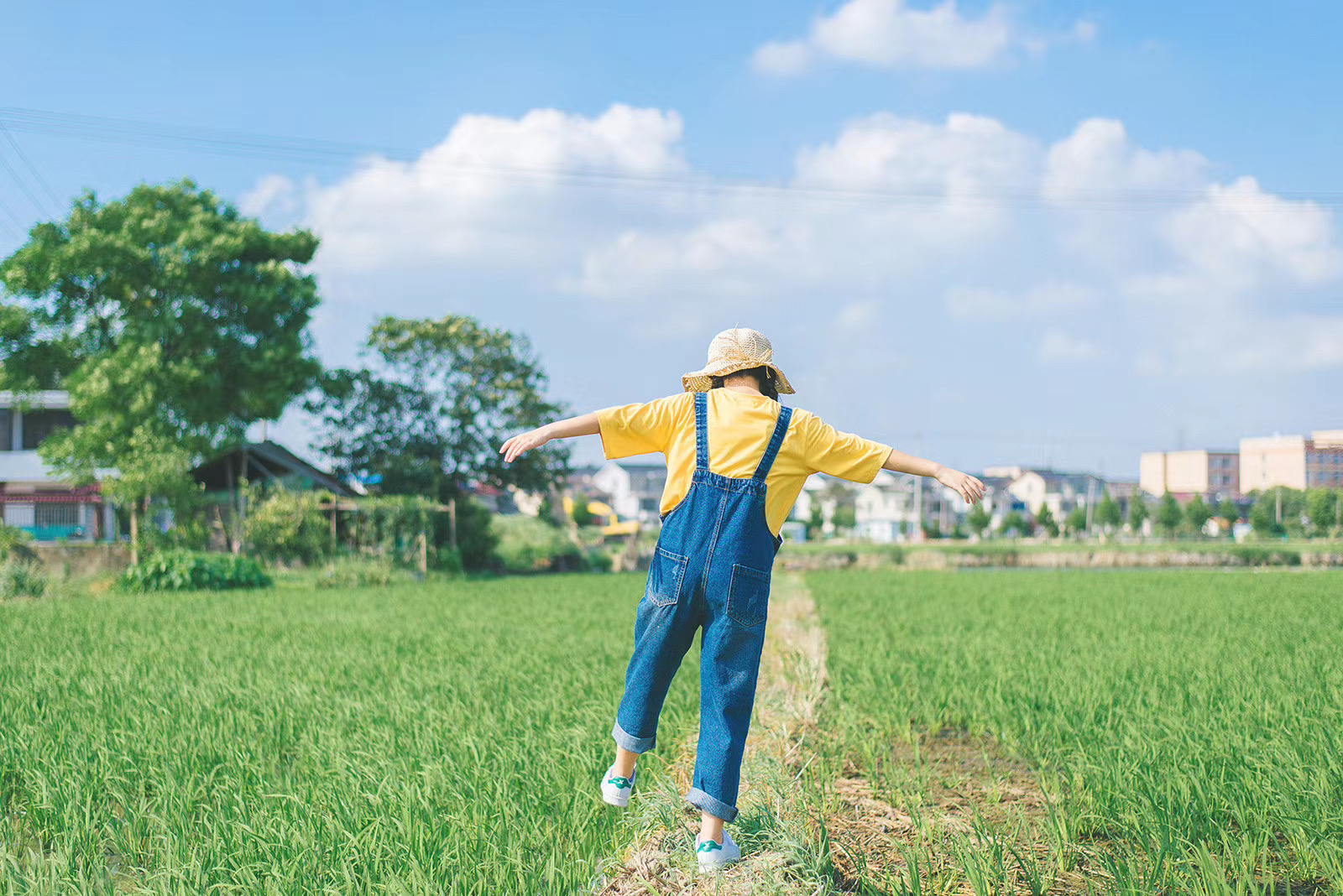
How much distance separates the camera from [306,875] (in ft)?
8.39

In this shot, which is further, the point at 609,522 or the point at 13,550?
the point at 609,522

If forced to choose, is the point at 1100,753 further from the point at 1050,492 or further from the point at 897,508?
the point at 1050,492

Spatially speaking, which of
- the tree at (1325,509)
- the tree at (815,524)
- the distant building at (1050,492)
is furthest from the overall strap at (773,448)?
the distant building at (1050,492)

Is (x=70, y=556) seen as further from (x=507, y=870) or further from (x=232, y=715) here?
(x=507, y=870)

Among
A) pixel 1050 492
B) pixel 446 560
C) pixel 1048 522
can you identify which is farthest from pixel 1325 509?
pixel 446 560

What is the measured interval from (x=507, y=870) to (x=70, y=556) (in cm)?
1720

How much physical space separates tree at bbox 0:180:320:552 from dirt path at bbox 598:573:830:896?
52.3ft

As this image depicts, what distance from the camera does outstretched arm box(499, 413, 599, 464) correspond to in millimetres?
2619

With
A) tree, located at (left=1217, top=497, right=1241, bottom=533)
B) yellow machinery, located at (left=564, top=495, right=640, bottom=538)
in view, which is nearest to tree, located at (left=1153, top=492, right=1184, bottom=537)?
tree, located at (left=1217, top=497, right=1241, bottom=533)

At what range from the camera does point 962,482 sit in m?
2.69

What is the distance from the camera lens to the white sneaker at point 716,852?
2.67 m

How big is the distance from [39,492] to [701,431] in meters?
32.9

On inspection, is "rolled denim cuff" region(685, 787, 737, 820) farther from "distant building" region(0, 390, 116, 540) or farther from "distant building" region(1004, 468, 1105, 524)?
"distant building" region(1004, 468, 1105, 524)

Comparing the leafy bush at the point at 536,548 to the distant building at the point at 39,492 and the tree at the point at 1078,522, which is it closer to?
the distant building at the point at 39,492
